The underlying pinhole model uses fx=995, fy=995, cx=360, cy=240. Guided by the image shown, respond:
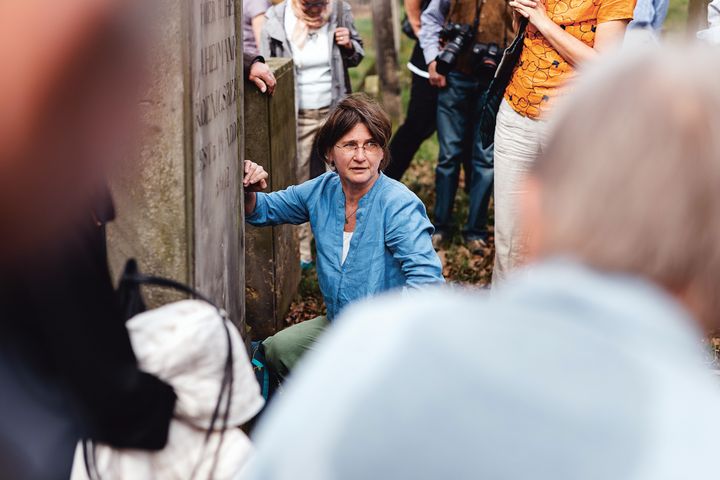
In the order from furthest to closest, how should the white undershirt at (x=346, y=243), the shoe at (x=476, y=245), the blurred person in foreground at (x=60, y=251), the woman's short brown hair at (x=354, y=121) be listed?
the shoe at (x=476, y=245)
the woman's short brown hair at (x=354, y=121)
the white undershirt at (x=346, y=243)
the blurred person in foreground at (x=60, y=251)

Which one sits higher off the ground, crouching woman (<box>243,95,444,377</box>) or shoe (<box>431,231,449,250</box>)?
crouching woman (<box>243,95,444,377</box>)

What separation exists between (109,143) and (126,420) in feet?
1.59

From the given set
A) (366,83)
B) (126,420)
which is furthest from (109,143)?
(366,83)

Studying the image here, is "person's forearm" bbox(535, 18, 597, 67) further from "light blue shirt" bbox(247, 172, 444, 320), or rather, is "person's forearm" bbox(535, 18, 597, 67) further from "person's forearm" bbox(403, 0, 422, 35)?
"person's forearm" bbox(403, 0, 422, 35)

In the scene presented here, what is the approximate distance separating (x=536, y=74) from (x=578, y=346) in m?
3.56

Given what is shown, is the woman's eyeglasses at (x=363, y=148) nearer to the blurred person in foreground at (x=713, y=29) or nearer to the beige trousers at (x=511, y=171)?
the beige trousers at (x=511, y=171)

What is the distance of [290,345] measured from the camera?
12.1 feet

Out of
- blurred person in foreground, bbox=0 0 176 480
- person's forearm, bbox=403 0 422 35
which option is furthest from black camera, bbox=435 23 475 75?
blurred person in foreground, bbox=0 0 176 480

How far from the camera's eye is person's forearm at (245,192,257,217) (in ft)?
11.8

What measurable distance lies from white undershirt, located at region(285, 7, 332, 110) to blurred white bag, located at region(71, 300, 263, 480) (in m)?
4.20

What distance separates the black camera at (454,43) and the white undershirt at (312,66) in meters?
0.70

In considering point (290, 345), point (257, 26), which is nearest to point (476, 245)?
point (257, 26)

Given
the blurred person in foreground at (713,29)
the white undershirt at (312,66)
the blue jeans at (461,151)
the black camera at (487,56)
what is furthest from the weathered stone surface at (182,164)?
the blue jeans at (461,151)

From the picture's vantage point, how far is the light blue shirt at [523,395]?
1.06 m
